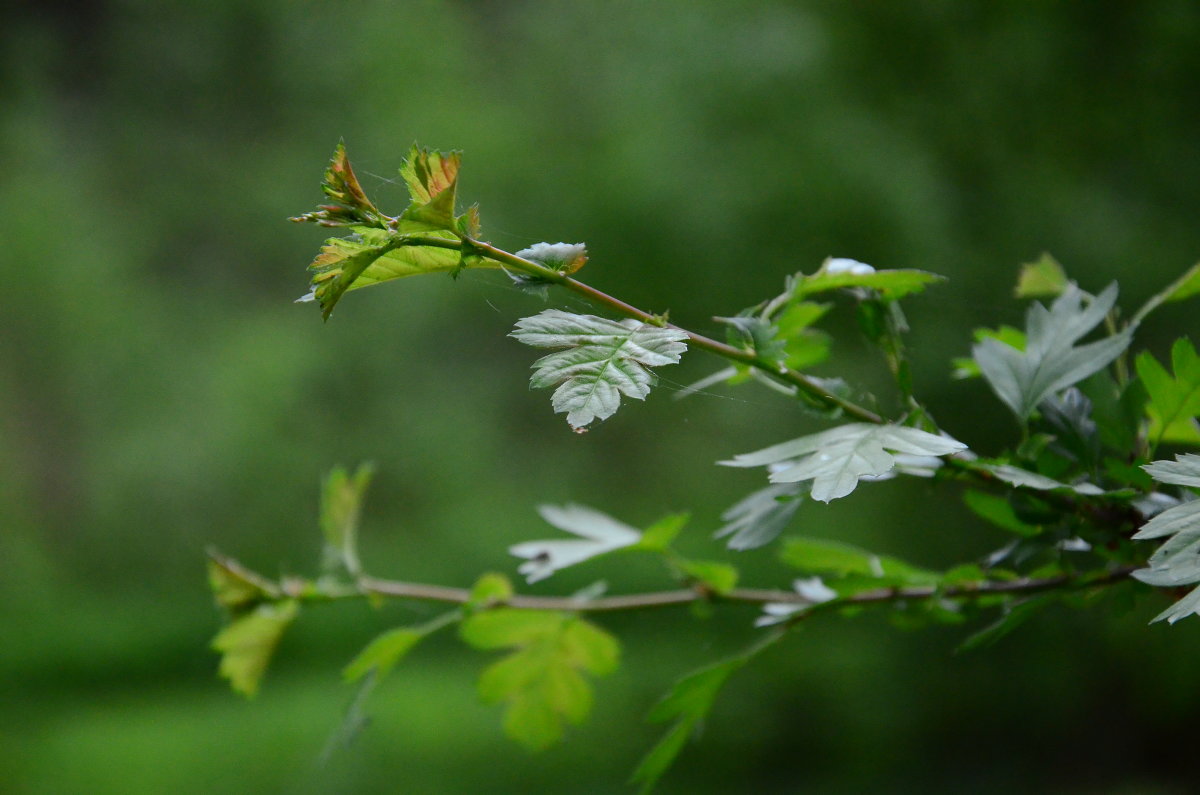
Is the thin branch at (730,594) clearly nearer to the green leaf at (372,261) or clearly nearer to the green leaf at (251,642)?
the green leaf at (251,642)

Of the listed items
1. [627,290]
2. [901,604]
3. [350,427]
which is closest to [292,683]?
[350,427]

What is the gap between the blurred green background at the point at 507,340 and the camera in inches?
35.2

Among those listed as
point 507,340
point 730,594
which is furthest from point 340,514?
point 507,340

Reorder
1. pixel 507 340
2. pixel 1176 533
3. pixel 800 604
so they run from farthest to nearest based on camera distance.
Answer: pixel 507 340 < pixel 800 604 < pixel 1176 533

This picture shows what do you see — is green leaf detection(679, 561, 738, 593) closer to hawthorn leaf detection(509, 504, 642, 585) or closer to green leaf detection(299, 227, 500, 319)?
hawthorn leaf detection(509, 504, 642, 585)

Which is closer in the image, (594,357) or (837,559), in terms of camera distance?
(594,357)

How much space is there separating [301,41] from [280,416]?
1.86 feet

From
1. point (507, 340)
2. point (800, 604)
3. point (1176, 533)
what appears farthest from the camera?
point (507, 340)

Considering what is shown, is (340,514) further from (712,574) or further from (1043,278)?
(1043,278)

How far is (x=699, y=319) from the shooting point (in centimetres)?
98

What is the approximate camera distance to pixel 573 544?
0.35 metres

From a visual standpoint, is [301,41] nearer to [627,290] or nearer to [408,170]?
[627,290]

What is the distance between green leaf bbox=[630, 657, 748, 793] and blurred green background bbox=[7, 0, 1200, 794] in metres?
0.52

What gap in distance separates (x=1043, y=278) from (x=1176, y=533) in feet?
0.51
